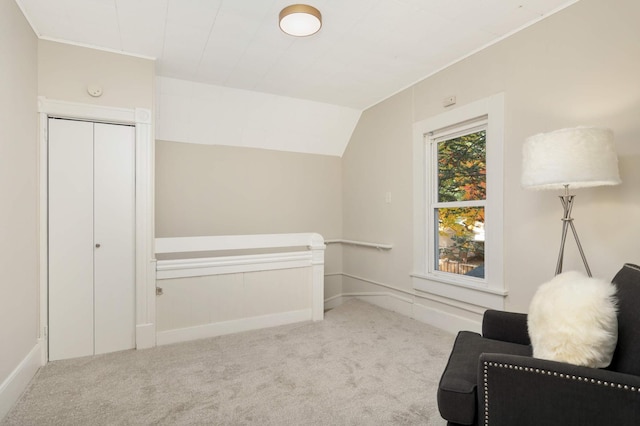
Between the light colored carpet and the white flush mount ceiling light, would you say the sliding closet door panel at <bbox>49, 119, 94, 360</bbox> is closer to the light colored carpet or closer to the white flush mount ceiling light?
the light colored carpet

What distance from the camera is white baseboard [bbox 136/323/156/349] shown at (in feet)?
9.05

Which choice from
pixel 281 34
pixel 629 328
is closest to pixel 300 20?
pixel 281 34

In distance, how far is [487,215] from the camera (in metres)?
2.80

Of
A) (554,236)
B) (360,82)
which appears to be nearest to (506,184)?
(554,236)

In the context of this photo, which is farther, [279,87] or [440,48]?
[279,87]

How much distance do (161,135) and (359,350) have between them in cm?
290

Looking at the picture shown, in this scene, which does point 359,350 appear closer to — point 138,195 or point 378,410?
point 378,410

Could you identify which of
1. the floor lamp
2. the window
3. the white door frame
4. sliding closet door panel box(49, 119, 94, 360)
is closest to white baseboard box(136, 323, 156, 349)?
the white door frame

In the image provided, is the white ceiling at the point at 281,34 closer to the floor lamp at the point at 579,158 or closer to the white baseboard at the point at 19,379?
the floor lamp at the point at 579,158

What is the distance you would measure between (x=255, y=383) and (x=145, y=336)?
1.18 metres

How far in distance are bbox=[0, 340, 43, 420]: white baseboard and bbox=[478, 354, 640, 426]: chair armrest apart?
2.44 meters

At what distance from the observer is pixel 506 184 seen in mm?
2623

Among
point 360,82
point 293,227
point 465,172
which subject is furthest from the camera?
point 293,227

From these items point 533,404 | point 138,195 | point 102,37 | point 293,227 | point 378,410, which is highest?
point 102,37
